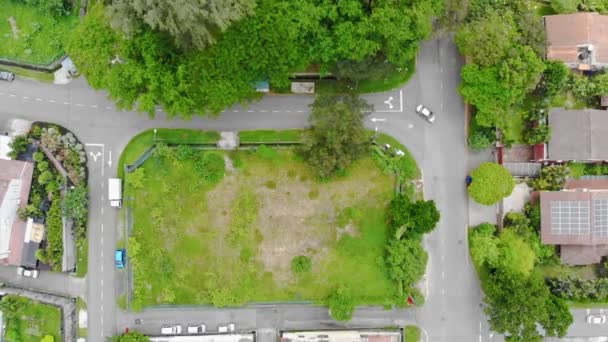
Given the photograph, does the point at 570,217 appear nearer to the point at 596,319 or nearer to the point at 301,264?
the point at 596,319

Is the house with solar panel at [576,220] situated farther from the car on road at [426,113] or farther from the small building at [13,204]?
the small building at [13,204]

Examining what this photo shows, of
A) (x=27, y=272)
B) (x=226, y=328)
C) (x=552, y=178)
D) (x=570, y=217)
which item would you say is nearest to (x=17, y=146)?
(x=27, y=272)

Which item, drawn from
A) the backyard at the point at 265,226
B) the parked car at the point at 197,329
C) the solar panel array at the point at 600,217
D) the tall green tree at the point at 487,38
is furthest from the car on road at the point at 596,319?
the parked car at the point at 197,329

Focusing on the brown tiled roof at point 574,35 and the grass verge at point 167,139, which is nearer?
the brown tiled roof at point 574,35

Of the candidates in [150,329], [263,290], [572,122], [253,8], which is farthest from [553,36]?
[150,329]

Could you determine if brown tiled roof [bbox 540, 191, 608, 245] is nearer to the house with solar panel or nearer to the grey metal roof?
the house with solar panel
